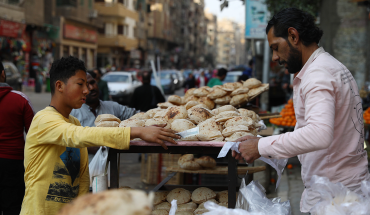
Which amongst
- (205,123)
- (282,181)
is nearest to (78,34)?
(282,181)

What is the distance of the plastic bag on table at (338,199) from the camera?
6.05 ft

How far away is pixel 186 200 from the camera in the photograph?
307 cm

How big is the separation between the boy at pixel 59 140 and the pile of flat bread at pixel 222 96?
1.99 meters

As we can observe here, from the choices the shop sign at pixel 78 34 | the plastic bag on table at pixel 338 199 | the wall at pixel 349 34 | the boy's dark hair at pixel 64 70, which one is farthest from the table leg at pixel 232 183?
the shop sign at pixel 78 34

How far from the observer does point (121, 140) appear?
2.02 meters

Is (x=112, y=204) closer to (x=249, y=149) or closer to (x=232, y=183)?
(x=249, y=149)

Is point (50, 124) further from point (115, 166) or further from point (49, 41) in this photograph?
point (49, 41)

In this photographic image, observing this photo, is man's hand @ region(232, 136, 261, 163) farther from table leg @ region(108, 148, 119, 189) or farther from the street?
the street

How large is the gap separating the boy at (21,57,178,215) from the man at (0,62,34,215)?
129 centimetres

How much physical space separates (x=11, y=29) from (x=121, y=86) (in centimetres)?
931

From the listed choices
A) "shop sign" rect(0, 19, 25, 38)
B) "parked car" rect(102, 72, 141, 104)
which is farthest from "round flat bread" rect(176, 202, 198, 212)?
"shop sign" rect(0, 19, 25, 38)

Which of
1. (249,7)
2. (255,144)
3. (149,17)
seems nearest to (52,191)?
(255,144)

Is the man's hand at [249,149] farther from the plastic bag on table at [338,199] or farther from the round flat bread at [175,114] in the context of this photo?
the round flat bread at [175,114]

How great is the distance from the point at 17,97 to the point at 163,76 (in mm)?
24389
